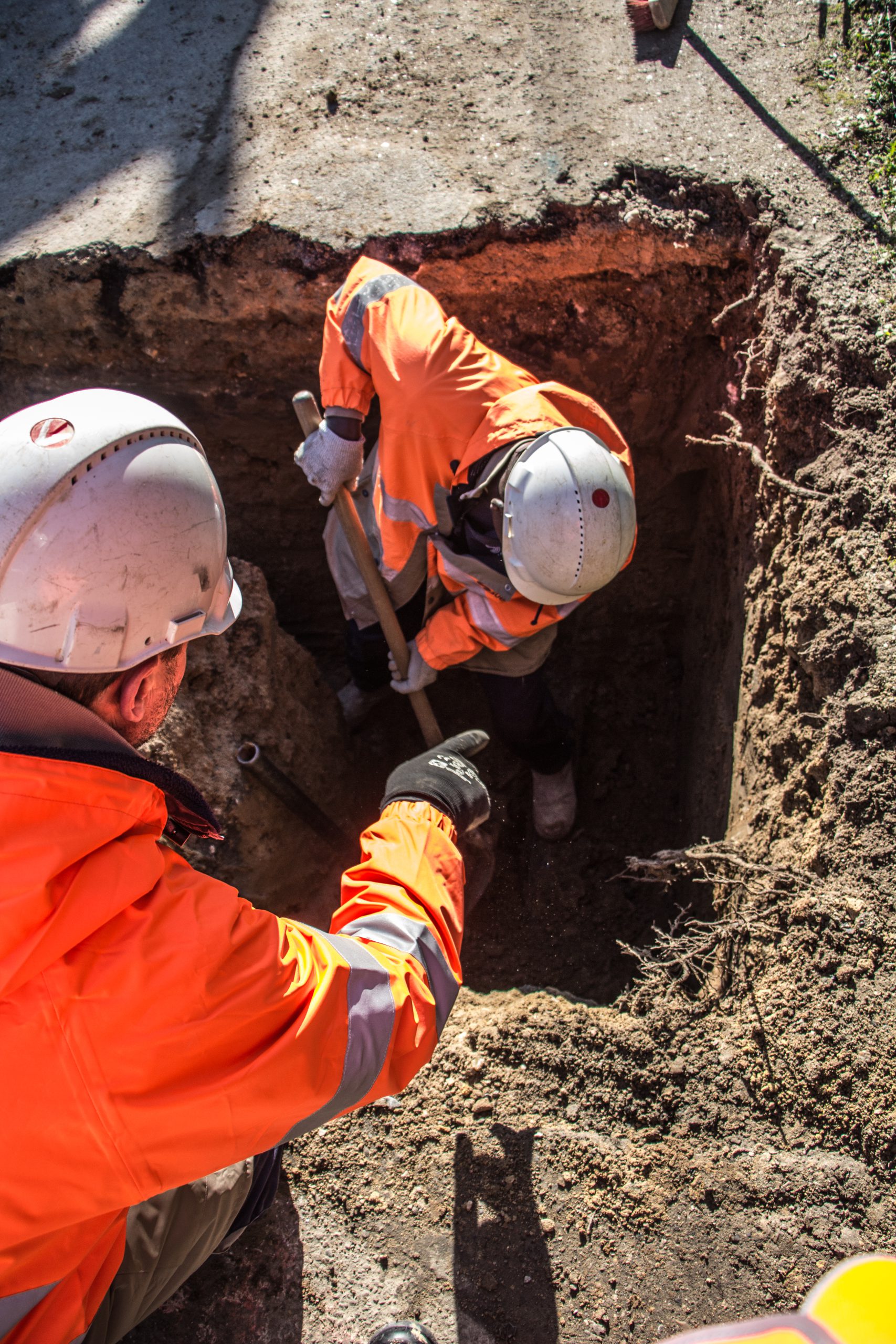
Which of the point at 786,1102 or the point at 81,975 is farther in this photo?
the point at 786,1102

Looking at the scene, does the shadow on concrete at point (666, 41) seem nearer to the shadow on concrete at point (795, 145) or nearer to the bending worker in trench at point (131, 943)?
the shadow on concrete at point (795, 145)

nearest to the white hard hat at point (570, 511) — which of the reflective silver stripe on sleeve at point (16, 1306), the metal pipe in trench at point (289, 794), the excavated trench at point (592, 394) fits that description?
the excavated trench at point (592, 394)

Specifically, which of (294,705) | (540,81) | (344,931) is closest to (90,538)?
(344,931)

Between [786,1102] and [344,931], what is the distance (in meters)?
1.11

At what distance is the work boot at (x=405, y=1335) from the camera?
165cm

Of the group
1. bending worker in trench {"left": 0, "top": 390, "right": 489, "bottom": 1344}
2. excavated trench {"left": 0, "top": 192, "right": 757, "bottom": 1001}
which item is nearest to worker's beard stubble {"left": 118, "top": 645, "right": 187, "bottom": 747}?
bending worker in trench {"left": 0, "top": 390, "right": 489, "bottom": 1344}

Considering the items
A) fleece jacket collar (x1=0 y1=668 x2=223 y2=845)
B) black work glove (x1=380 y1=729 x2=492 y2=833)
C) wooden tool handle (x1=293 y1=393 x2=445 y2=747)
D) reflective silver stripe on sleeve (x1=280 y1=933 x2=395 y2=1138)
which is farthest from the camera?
wooden tool handle (x1=293 y1=393 x2=445 y2=747)

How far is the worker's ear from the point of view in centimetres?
142

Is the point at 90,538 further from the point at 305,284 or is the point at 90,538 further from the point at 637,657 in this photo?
the point at 637,657

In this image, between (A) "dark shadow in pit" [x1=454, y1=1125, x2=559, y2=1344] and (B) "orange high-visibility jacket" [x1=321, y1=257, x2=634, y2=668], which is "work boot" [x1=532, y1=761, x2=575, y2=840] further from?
(A) "dark shadow in pit" [x1=454, y1=1125, x2=559, y2=1344]

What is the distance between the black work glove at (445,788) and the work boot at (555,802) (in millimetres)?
1035

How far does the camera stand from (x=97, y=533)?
1.36 metres

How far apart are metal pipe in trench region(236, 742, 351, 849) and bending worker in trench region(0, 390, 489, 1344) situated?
39.0 inches

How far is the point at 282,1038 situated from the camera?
4.04 feet
